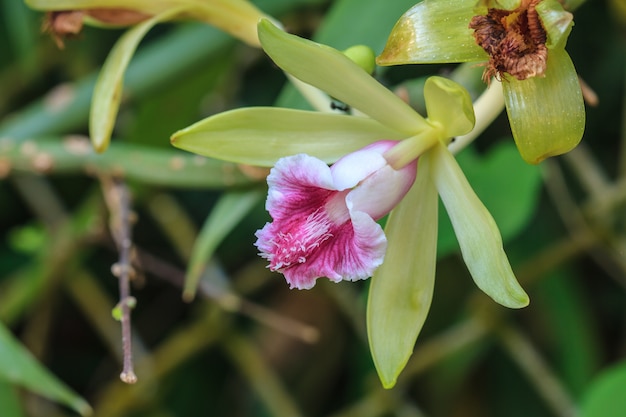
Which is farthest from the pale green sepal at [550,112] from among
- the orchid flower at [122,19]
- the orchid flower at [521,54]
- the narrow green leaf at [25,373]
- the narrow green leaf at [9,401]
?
the narrow green leaf at [9,401]

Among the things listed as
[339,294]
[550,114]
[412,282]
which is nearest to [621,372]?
[412,282]

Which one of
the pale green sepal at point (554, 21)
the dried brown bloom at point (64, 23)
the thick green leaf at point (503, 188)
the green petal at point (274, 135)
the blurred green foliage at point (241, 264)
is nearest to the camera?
the pale green sepal at point (554, 21)

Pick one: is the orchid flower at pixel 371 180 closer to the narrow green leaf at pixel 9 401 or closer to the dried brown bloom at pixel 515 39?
the dried brown bloom at pixel 515 39

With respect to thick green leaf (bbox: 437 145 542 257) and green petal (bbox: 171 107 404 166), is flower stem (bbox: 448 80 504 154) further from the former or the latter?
thick green leaf (bbox: 437 145 542 257)

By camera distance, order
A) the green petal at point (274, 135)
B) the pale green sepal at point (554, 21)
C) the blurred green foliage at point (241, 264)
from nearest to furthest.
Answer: the pale green sepal at point (554, 21), the green petal at point (274, 135), the blurred green foliage at point (241, 264)

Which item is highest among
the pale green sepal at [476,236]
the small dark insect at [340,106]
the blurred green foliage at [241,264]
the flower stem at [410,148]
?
the small dark insect at [340,106]

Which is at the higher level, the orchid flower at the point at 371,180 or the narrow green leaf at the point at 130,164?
the orchid flower at the point at 371,180

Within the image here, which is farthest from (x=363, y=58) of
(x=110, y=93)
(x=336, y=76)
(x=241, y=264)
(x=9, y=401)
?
(x=241, y=264)

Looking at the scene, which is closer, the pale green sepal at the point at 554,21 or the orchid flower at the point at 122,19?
the pale green sepal at the point at 554,21
